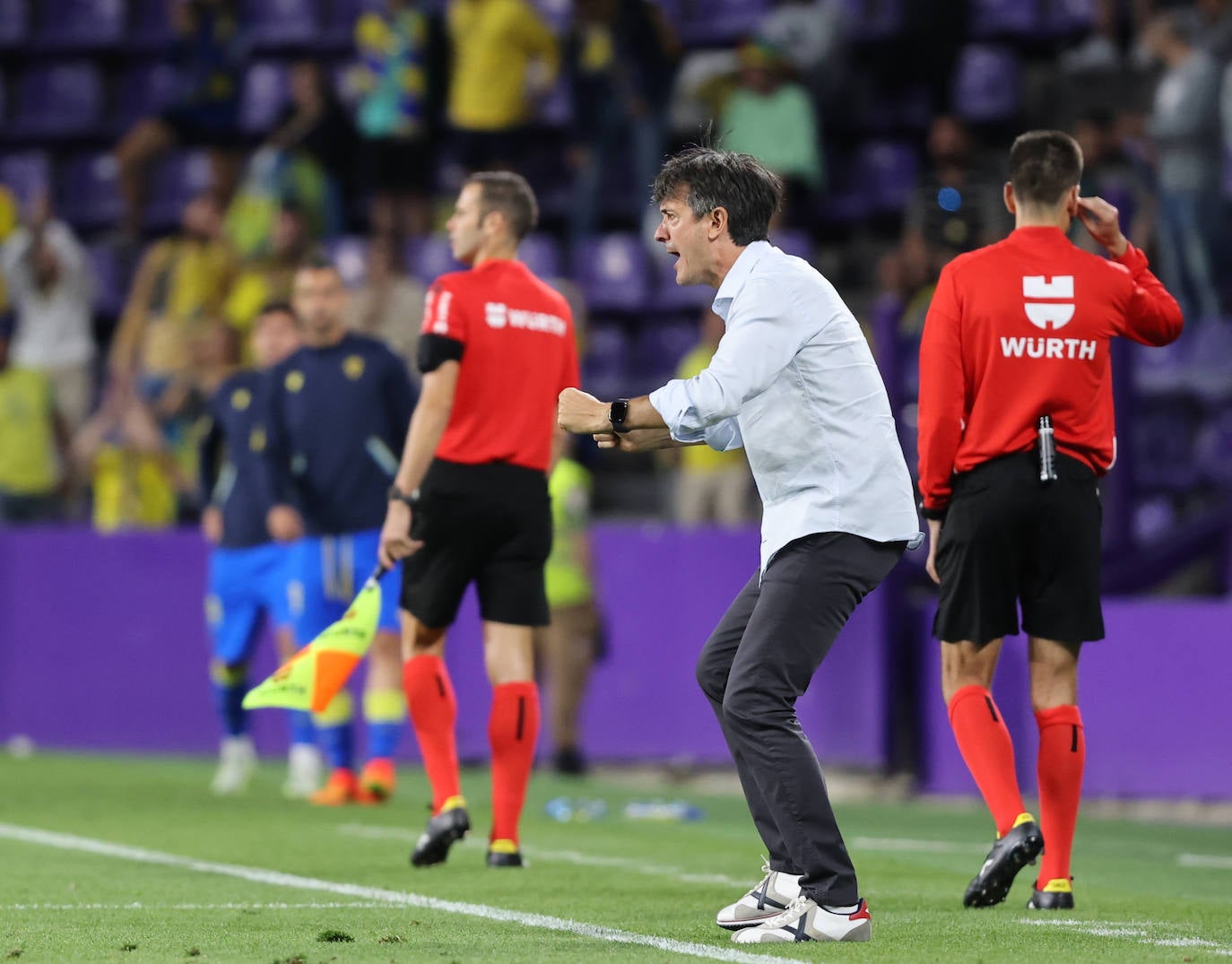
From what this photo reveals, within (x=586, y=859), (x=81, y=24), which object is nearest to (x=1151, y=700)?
(x=586, y=859)

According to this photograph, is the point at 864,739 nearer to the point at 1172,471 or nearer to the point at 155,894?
the point at 1172,471

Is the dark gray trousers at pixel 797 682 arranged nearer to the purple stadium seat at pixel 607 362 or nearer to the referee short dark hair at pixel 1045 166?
the referee short dark hair at pixel 1045 166

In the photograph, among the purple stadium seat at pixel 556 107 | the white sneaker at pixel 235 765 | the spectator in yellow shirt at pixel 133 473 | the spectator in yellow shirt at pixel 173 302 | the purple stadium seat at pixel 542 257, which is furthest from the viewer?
the purple stadium seat at pixel 556 107

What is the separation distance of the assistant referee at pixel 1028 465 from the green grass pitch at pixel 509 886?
1.48 ft

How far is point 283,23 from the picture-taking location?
18.9 meters

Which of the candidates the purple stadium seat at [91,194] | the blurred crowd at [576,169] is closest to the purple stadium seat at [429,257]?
the blurred crowd at [576,169]

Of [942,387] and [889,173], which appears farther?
[889,173]

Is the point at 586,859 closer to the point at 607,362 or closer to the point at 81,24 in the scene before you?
the point at 607,362

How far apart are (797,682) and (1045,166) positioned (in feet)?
6.31

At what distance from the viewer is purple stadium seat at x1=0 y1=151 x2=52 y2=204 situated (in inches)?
743

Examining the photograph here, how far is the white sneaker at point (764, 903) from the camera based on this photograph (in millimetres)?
5648

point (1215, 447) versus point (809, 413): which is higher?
point (1215, 447)

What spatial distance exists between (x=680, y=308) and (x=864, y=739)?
4.99 m

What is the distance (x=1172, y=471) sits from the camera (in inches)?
515
